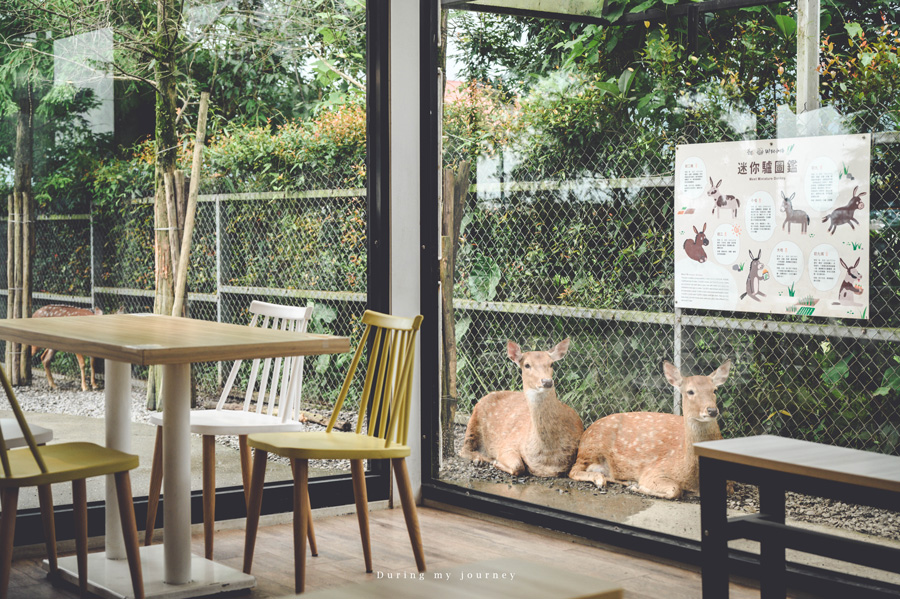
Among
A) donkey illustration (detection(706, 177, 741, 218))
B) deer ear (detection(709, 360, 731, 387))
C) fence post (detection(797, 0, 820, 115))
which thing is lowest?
deer ear (detection(709, 360, 731, 387))

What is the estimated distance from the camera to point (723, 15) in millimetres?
3436

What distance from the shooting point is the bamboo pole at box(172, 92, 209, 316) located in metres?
4.16

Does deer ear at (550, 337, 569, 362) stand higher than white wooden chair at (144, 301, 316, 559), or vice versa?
deer ear at (550, 337, 569, 362)

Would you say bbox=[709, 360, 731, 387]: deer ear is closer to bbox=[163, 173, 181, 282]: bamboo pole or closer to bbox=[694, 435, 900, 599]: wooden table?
bbox=[694, 435, 900, 599]: wooden table

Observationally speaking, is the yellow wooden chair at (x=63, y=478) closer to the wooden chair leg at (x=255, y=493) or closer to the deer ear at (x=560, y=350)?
the wooden chair leg at (x=255, y=493)

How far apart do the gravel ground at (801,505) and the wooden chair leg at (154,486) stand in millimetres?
1446

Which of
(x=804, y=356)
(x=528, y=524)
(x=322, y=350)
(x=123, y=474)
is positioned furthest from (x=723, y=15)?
(x=123, y=474)

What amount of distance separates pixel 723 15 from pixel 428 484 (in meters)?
2.42

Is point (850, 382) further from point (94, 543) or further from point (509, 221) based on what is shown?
point (94, 543)

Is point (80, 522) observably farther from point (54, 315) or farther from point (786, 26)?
point (786, 26)

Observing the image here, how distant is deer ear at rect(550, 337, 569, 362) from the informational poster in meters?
0.60

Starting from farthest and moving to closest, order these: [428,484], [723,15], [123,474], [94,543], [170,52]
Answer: [428,484] → [170,52] → [94,543] → [723,15] → [123,474]

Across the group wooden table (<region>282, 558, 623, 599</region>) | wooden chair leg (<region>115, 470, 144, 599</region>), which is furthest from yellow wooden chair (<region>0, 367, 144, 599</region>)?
wooden table (<region>282, 558, 623, 599</region>)

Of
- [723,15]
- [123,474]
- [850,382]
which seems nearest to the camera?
[123,474]
